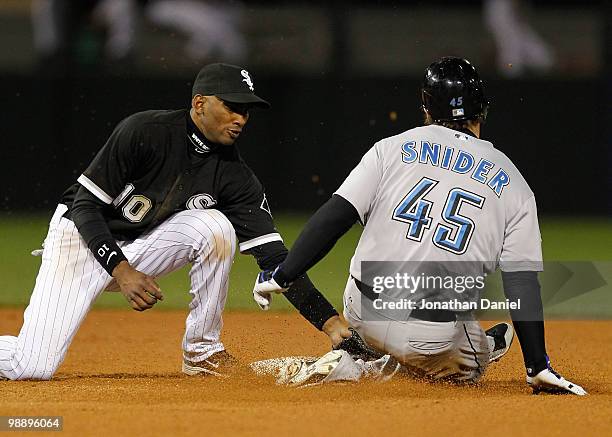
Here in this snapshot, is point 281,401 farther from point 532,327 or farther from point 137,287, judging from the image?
point 532,327

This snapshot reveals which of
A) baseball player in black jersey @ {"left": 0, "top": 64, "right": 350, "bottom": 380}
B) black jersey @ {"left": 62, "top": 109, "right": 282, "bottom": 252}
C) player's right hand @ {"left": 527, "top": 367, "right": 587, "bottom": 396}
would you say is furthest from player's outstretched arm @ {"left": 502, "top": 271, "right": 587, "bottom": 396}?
black jersey @ {"left": 62, "top": 109, "right": 282, "bottom": 252}

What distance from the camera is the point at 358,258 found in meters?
4.74

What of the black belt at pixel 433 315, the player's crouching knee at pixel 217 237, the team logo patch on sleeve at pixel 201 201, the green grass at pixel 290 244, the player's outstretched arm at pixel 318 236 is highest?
the player's outstretched arm at pixel 318 236

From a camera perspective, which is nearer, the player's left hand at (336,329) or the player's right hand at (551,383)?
the player's right hand at (551,383)

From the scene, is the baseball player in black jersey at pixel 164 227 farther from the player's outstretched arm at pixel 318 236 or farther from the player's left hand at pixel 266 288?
the player's outstretched arm at pixel 318 236

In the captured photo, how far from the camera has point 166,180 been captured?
5355mm

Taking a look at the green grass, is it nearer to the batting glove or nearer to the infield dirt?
the infield dirt

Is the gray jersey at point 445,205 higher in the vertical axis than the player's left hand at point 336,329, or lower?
higher

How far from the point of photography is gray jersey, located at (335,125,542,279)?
455cm

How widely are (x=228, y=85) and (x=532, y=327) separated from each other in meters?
1.88

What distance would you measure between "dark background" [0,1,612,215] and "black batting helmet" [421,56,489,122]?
897 cm

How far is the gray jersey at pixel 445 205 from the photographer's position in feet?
14.9

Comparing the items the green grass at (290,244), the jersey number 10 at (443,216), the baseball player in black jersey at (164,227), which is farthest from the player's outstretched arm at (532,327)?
the green grass at (290,244)

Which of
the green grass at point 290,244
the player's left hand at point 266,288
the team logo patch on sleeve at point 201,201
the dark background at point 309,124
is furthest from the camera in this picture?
the dark background at point 309,124
